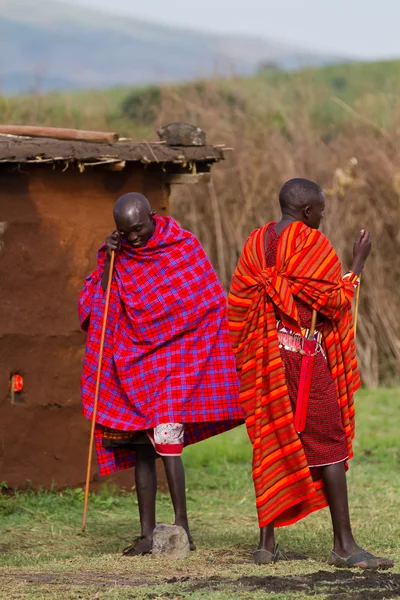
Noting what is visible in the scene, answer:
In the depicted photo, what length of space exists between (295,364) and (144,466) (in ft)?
3.60

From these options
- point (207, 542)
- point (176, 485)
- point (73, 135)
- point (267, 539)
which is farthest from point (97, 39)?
point (267, 539)

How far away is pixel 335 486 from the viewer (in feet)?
16.6

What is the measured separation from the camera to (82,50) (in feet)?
477

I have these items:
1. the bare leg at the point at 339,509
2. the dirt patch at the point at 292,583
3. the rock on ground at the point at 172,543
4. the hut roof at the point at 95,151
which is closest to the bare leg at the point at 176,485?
the rock on ground at the point at 172,543

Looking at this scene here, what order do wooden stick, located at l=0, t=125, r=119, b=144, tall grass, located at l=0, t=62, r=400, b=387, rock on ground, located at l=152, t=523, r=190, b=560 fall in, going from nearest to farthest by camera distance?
1. rock on ground, located at l=152, t=523, r=190, b=560
2. wooden stick, located at l=0, t=125, r=119, b=144
3. tall grass, located at l=0, t=62, r=400, b=387

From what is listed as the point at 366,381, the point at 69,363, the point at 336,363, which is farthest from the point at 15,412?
the point at 366,381

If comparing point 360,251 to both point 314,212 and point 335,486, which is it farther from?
point 335,486

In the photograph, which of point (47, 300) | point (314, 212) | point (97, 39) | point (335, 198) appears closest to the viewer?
point (314, 212)

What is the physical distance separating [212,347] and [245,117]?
9592mm

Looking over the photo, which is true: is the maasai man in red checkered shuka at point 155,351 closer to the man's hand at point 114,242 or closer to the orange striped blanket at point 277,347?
the man's hand at point 114,242

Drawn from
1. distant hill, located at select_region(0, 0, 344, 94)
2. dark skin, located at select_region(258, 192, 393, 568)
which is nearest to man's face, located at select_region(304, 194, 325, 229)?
dark skin, located at select_region(258, 192, 393, 568)

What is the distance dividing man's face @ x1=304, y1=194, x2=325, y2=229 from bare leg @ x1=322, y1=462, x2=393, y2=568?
1122 millimetres

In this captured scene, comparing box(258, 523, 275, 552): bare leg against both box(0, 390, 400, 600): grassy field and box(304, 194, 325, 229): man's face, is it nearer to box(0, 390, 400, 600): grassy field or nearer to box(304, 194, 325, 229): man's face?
box(0, 390, 400, 600): grassy field

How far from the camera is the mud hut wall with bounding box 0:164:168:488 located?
718 centimetres
